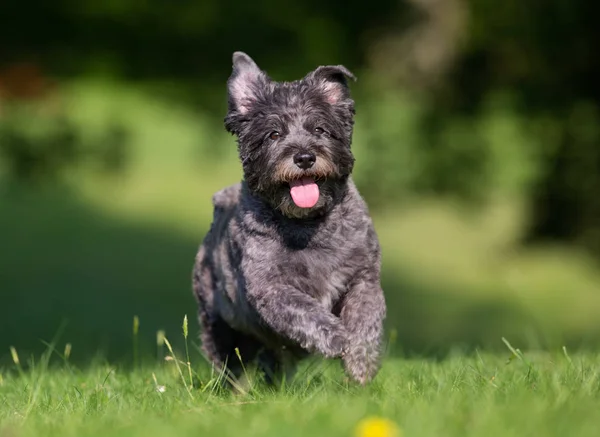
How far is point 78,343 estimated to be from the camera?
35.0ft

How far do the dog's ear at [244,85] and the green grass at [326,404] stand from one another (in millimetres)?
1381

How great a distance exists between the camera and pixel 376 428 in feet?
10.7

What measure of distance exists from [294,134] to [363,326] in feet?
3.21

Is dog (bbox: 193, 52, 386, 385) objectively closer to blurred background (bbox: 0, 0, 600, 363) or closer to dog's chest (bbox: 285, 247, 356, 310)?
dog's chest (bbox: 285, 247, 356, 310)

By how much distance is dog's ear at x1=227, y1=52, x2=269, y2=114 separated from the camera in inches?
205

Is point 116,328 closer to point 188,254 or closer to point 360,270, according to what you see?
point 188,254

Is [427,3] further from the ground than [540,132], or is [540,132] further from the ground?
[427,3]

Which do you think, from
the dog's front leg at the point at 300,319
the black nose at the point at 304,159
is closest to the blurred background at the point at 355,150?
the dog's front leg at the point at 300,319

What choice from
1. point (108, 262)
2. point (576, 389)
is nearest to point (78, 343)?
point (108, 262)

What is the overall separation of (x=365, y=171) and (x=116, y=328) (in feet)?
15.4

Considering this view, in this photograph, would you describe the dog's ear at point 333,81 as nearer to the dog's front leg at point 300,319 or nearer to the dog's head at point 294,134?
the dog's head at point 294,134

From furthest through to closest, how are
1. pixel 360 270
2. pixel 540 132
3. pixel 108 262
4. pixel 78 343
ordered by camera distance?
1. pixel 108 262
2. pixel 540 132
3. pixel 78 343
4. pixel 360 270

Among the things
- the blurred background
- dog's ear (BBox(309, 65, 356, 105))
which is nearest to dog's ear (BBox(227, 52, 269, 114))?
dog's ear (BBox(309, 65, 356, 105))

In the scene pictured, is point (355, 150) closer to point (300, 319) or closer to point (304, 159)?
point (304, 159)
